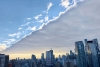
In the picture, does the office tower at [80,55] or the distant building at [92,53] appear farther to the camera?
the distant building at [92,53]

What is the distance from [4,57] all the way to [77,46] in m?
87.3

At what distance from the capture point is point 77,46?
15675 cm

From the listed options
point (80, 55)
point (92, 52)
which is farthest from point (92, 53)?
point (80, 55)

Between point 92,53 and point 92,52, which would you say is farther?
point 92,52

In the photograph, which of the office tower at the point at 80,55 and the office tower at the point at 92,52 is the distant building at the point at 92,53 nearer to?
the office tower at the point at 92,52

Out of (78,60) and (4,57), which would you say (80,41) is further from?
(4,57)

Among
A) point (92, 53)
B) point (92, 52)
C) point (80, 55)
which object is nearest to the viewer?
point (80, 55)

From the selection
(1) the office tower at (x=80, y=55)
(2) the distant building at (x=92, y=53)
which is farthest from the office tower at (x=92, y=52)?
(1) the office tower at (x=80, y=55)

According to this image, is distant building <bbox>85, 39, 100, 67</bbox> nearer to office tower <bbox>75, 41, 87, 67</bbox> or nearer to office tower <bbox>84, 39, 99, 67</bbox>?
office tower <bbox>84, 39, 99, 67</bbox>

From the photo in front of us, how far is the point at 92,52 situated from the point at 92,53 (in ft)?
5.44

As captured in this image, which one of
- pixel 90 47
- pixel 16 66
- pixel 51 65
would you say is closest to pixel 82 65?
pixel 90 47

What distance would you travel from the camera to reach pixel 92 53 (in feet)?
538

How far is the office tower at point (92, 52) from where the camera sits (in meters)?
156

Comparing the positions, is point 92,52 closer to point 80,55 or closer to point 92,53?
point 92,53
